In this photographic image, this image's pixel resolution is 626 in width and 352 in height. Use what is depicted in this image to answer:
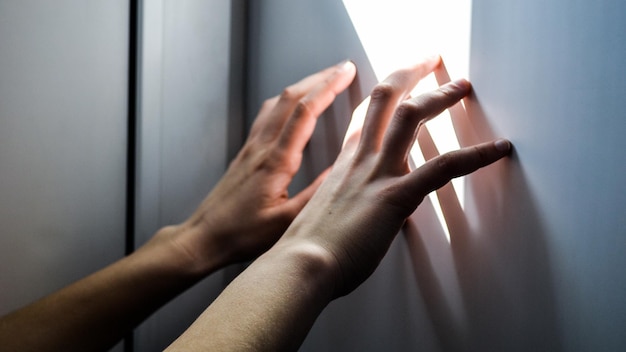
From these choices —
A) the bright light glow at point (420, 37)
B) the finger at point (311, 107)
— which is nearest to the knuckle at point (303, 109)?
the finger at point (311, 107)

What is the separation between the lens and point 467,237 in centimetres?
68

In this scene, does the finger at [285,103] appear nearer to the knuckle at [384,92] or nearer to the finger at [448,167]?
the knuckle at [384,92]

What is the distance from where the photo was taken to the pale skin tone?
20.7 inches

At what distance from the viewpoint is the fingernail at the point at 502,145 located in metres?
0.62

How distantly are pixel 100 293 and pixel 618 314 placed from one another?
2.05 feet

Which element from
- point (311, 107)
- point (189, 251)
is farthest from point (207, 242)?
point (311, 107)

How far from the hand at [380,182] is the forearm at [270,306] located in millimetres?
34

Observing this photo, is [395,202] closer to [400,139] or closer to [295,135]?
[400,139]

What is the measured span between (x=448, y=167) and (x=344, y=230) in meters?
0.13

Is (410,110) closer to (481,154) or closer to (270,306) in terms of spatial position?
(481,154)

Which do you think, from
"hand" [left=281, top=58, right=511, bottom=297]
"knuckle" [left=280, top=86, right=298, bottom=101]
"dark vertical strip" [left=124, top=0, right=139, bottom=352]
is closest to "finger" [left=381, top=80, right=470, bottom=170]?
"hand" [left=281, top=58, right=511, bottom=297]

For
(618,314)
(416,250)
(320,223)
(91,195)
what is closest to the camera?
(618,314)

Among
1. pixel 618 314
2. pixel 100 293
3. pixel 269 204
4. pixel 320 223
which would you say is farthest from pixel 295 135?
pixel 618 314

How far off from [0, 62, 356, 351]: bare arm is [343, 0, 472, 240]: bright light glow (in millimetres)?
60
